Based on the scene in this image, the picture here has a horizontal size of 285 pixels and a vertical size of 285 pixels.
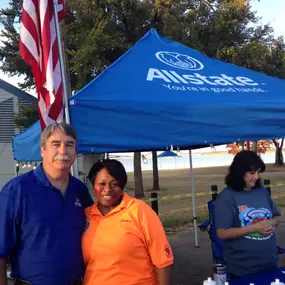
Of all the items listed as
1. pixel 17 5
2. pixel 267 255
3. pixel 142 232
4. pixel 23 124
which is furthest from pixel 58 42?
pixel 17 5

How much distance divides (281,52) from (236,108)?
56.4 feet

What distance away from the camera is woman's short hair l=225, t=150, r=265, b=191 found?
10.1ft

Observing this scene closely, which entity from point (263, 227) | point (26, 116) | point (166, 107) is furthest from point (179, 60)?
point (26, 116)

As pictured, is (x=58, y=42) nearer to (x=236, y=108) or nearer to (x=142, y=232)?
(x=236, y=108)

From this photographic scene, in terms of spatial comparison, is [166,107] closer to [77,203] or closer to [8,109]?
[77,203]

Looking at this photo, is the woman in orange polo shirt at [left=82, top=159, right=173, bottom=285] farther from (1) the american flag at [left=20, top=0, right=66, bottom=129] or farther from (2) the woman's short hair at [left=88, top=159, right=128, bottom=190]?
(1) the american flag at [left=20, top=0, right=66, bottom=129]

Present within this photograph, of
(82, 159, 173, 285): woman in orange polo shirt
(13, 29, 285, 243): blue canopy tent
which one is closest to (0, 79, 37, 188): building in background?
(13, 29, 285, 243): blue canopy tent

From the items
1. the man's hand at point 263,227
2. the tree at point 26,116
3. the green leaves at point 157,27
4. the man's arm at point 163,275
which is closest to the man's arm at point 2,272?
the man's arm at point 163,275

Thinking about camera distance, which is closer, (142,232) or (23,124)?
(142,232)

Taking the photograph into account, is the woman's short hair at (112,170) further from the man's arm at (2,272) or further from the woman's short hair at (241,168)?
the woman's short hair at (241,168)

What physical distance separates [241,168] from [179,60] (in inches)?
73.1

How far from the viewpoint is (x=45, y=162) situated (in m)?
2.31

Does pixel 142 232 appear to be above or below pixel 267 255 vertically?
above

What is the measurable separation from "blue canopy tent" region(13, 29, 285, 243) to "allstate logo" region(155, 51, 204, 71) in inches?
0.5
